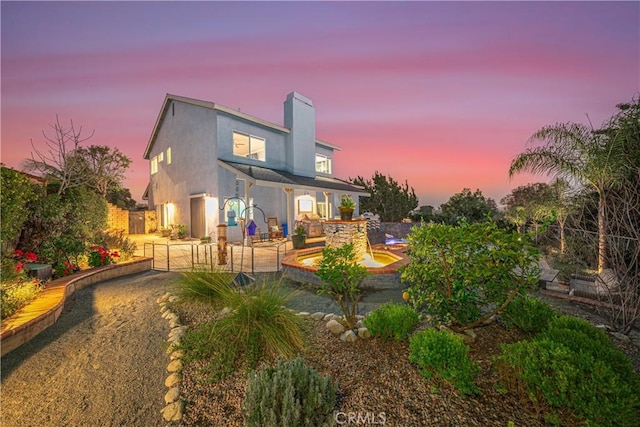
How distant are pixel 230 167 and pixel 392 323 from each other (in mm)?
11104

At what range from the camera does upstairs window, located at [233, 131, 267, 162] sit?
14.9 meters

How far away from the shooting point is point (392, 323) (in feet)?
10.1

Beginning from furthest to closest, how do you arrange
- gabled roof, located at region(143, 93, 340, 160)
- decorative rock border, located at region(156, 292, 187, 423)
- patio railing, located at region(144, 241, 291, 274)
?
gabled roof, located at region(143, 93, 340, 160)
patio railing, located at region(144, 241, 291, 274)
decorative rock border, located at region(156, 292, 187, 423)

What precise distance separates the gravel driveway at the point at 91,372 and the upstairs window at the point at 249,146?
11.7 metres

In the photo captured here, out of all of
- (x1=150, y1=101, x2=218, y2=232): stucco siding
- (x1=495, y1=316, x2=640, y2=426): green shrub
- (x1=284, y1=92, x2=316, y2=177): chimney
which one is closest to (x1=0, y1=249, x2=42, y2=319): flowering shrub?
(x1=495, y1=316, x2=640, y2=426): green shrub

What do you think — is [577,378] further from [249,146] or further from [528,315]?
[249,146]

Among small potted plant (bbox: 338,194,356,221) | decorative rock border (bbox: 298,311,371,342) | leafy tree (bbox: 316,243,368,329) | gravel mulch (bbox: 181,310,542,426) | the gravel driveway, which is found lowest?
the gravel driveway

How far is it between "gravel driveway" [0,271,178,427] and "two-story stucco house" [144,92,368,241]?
684 cm

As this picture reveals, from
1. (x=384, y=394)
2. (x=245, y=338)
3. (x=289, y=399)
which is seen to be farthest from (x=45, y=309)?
(x=384, y=394)

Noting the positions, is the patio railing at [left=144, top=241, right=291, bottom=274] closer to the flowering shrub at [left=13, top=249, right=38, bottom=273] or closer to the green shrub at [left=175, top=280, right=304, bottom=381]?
the green shrub at [left=175, top=280, right=304, bottom=381]

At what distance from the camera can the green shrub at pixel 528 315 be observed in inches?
124

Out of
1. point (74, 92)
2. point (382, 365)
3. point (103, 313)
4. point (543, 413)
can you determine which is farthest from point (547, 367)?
point (74, 92)

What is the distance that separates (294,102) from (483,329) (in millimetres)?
17025

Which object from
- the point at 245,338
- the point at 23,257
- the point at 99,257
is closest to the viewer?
the point at 245,338
